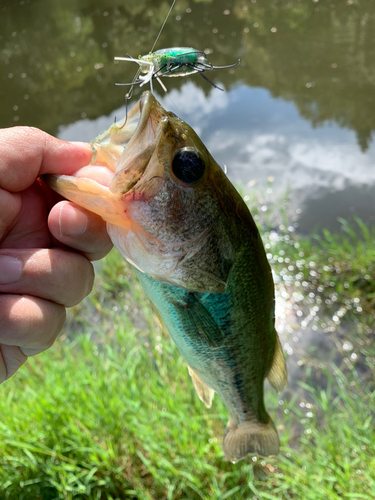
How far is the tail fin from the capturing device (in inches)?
75.7

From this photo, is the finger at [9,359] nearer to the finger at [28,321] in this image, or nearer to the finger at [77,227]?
the finger at [28,321]

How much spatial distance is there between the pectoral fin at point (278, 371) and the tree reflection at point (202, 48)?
688 cm

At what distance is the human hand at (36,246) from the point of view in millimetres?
1415

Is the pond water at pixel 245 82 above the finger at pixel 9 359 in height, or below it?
below

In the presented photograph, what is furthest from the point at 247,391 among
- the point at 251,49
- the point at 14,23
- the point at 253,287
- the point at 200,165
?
the point at 14,23

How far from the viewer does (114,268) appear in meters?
5.39

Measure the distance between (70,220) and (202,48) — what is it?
43.0 feet

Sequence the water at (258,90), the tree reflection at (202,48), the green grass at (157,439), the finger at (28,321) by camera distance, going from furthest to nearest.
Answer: the tree reflection at (202,48) < the water at (258,90) < the green grass at (157,439) < the finger at (28,321)

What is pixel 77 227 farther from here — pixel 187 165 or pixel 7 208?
pixel 187 165

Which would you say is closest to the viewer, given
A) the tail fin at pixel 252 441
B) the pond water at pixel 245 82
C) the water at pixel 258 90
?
the tail fin at pixel 252 441

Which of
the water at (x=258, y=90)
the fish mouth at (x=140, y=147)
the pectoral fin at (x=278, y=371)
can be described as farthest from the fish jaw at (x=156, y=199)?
the water at (x=258, y=90)

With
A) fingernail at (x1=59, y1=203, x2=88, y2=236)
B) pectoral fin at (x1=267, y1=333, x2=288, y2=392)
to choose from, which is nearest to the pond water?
pectoral fin at (x1=267, y1=333, x2=288, y2=392)

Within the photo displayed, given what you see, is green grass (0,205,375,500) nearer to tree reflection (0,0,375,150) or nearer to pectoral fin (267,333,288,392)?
pectoral fin (267,333,288,392)

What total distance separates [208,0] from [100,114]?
8139 millimetres
